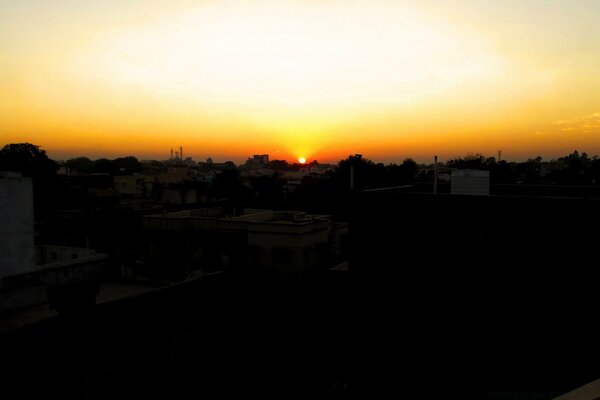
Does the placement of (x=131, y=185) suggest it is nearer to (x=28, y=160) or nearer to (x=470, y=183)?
(x=28, y=160)

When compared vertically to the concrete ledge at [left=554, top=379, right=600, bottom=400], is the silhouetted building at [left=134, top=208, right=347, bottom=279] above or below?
below

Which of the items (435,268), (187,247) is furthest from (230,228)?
(435,268)

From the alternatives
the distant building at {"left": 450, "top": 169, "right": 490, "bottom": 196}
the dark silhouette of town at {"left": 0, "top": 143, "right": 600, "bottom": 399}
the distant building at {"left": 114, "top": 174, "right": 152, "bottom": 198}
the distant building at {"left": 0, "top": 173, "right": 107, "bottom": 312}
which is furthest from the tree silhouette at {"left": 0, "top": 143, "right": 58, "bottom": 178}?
the distant building at {"left": 450, "top": 169, "right": 490, "bottom": 196}

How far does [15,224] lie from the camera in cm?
1884

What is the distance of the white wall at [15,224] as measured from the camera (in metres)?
18.5

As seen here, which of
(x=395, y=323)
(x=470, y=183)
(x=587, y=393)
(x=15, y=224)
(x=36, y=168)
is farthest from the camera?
(x=36, y=168)

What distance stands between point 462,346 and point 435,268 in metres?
1.74

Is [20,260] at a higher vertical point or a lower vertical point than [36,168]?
lower

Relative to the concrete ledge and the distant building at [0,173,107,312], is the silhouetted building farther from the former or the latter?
the concrete ledge

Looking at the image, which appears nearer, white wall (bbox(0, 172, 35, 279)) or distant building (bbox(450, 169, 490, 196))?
distant building (bbox(450, 169, 490, 196))

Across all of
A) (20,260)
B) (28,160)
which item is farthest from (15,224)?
(28,160)

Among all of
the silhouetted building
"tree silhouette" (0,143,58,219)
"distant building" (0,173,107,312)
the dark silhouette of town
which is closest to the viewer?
the dark silhouette of town

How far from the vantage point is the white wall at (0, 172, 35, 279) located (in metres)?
18.5

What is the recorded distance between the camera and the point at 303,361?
1498 cm
